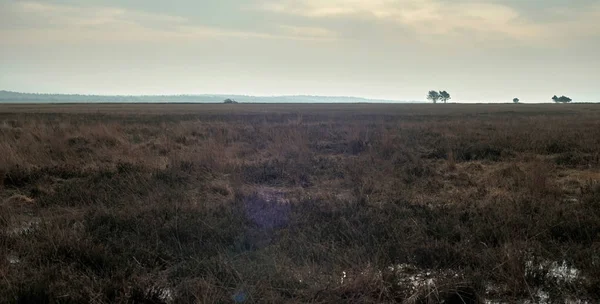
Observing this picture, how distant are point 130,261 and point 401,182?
20.7 ft

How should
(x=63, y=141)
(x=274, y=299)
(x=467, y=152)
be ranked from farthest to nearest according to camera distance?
(x=63, y=141) → (x=467, y=152) → (x=274, y=299)

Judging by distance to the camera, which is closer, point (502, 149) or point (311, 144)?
point (502, 149)

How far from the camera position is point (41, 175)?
31.6 ft

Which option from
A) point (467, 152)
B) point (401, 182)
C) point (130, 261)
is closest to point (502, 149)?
point (467, 152)

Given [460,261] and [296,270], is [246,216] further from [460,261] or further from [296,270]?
[460,261]

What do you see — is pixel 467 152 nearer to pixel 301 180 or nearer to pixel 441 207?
pixel 301 180

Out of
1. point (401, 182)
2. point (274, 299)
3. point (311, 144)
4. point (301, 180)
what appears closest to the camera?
point (274, 299)

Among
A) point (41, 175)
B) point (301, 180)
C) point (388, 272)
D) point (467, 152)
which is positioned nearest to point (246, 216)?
point (388, 272)

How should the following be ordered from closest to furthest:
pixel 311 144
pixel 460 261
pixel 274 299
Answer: pixel 274 299 → pixel 460 261 → pixel 311 144

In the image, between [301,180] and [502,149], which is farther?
[502,149]

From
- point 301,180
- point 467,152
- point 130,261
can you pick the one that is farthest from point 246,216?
point 467,152

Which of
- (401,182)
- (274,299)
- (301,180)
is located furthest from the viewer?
(301,180)

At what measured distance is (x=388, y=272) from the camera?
411 cm

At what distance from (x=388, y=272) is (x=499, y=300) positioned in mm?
998
